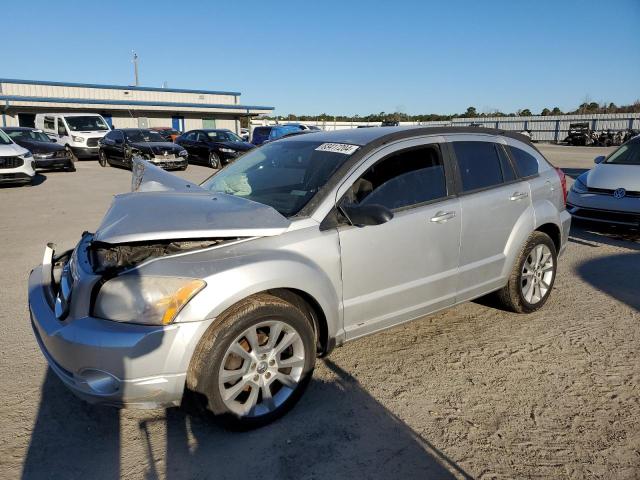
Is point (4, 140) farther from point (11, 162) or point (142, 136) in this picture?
point (142, 136)

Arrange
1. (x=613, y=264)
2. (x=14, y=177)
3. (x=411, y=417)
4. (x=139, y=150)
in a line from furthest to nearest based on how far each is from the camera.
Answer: (x=139, y=150) < (x=14, y=177) < (x=613, y=264) < (x=411, y=417)

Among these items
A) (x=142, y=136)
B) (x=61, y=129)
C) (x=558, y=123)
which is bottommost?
(x=142, y=136)

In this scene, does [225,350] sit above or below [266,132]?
below

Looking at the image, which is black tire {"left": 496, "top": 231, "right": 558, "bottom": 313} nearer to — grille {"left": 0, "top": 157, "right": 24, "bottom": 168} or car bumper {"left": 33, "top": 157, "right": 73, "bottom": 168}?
grille {"left": 0, "top": 157, "right": 24, "bottom": 168}

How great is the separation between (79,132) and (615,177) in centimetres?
1946

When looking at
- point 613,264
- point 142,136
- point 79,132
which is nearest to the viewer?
point 613,264

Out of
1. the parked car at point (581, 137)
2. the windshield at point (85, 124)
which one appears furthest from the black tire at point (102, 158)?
the parked car at point (581, 137)

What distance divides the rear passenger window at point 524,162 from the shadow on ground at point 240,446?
2.58 m

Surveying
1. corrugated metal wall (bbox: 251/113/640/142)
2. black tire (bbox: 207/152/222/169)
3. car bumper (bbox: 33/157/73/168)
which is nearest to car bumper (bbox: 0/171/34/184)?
car bumper (bbox: 33/157/73/168)

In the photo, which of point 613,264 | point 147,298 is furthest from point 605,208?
point 147,298

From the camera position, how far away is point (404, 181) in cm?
353

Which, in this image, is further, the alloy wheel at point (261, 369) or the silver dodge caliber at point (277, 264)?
the alloy wheel at point (261, 369)

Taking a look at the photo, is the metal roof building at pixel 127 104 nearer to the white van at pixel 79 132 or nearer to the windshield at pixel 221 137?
the white van at pixel 79 132

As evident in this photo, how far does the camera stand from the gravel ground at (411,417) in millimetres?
2518
